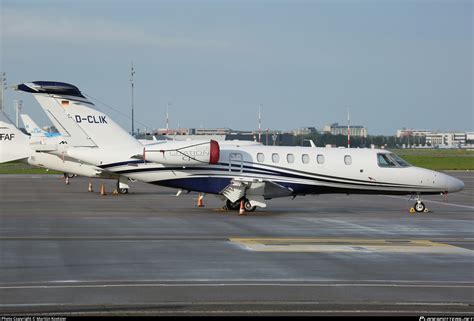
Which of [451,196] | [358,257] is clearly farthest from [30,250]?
[451,196]

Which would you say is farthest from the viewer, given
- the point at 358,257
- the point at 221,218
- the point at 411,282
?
the point at 221,218

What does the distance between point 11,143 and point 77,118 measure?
533 inches

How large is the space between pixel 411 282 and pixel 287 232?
1000 cm

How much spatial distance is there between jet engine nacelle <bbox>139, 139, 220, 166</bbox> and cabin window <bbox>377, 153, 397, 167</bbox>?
7.21 m

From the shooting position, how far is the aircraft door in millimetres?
33562

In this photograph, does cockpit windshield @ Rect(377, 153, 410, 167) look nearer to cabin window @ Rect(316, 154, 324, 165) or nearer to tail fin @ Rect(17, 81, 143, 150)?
cabin window @ Rect(316, 154, 324, 165)

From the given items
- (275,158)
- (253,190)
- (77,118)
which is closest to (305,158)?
(275,158)

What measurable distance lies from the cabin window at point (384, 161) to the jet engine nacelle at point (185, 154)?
7208 millimetres

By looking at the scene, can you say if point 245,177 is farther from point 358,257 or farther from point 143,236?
point 358,257

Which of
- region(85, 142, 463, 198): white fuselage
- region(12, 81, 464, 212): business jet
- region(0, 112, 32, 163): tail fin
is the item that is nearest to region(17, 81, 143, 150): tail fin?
region(12, 81, 464, 212): business jet

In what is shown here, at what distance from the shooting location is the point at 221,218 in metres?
30.8

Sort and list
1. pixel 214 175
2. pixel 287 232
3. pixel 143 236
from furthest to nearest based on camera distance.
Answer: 1. pixel 214 175
2. pixel 287 232
3. pixel 143 236

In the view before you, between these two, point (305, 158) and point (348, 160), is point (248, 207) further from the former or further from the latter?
point (348, 160)

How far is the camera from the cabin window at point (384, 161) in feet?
Answer: 116
